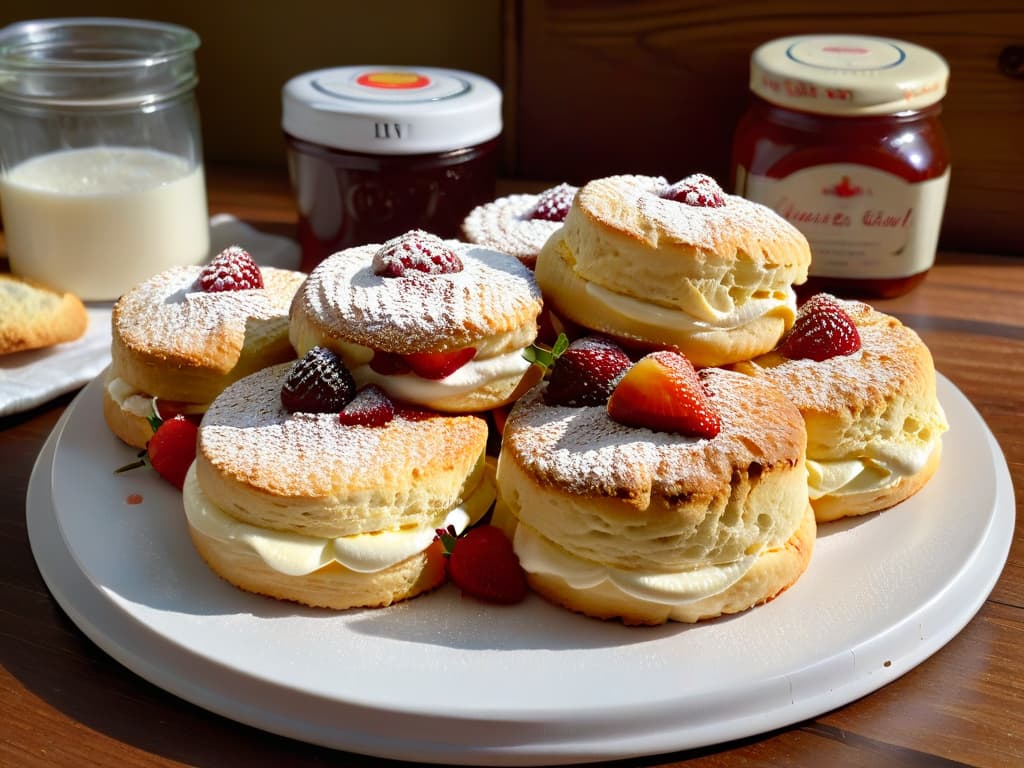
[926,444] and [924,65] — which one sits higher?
[924,65]

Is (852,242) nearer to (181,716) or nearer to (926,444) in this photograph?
(926,444)

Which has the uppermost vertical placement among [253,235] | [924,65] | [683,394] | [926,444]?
[924,65]

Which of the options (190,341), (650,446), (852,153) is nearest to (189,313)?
(190,341)

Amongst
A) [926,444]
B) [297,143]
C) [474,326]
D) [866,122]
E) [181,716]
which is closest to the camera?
[181,716]

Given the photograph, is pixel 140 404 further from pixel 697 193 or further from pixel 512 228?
pixel 697 193

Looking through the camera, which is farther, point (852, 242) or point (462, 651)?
point (852, 242)

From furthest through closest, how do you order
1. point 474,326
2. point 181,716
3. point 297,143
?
1. point 297,143
2. point 474,326
3. point 181,716

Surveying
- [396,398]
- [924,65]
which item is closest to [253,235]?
[396,398]
